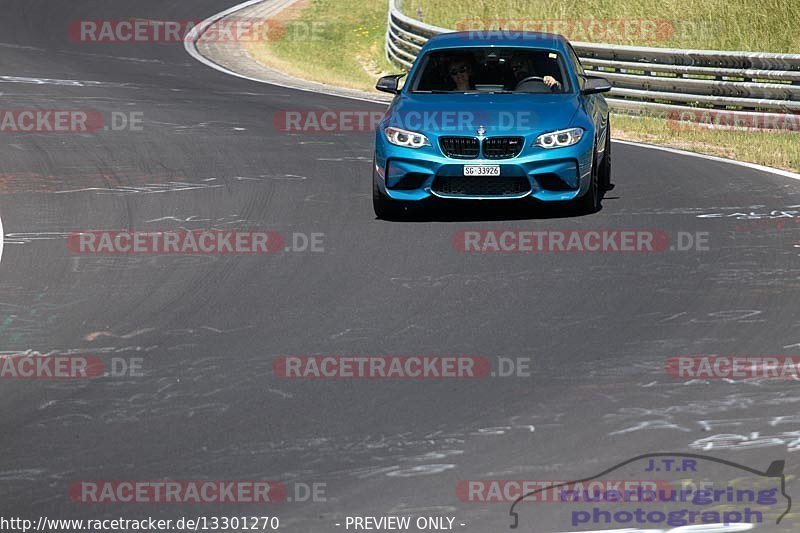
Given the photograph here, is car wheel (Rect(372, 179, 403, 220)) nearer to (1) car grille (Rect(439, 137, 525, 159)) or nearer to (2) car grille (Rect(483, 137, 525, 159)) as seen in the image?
(1) car grille (Rect(439, 137, 525, 159))

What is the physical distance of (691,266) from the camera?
426 inches

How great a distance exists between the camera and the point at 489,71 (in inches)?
541

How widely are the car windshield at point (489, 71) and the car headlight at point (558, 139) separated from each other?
3.19 ft

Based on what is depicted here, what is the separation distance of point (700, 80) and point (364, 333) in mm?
13643

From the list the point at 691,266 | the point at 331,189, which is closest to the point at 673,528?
the point at 691,266

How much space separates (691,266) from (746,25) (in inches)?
815

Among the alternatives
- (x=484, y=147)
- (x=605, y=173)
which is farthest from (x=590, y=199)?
(x=605, y=173)

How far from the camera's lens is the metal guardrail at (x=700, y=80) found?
66.5 feet

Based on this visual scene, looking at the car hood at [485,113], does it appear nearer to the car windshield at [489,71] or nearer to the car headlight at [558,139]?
the car headlight at [558,139]

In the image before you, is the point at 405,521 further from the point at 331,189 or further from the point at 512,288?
the point at 331,189

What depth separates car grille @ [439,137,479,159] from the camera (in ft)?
41.0

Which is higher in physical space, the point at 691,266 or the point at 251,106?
the point at 691,266

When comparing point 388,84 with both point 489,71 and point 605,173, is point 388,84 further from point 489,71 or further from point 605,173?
point 605,173

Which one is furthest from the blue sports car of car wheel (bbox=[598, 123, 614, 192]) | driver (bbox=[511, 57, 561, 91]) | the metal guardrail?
the metal guardrail
